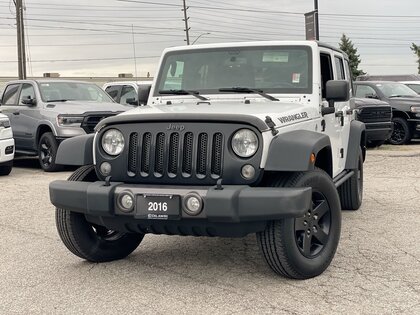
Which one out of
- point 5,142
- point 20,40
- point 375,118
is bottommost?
point 375,118

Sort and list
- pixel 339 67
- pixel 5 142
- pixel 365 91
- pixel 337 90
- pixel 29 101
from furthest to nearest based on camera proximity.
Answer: pixel 365 91
pixel 29 101
pixel 5 142
pixel 339 67
pixel 337 90

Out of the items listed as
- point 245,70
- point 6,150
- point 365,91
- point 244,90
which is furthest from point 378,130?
point 244,90

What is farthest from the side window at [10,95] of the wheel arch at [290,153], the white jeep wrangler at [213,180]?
the wheel arch at [290,153]

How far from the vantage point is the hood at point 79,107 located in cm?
1144

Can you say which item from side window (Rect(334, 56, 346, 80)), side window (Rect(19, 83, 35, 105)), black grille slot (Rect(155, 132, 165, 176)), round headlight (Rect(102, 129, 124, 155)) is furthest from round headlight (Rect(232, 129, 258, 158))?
side window (Rect(19, 83, 35, 105))

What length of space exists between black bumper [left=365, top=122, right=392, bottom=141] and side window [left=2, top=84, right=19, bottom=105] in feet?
26.5

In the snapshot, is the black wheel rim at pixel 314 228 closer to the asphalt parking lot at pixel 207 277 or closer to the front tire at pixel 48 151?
the asphalt parking lot at pixel 207 277

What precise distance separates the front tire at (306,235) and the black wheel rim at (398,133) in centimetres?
1184

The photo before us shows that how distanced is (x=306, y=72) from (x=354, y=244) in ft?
5.58

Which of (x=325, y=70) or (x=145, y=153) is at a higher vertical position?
(x=325, y=70)

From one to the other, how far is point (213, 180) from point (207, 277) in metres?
0.93

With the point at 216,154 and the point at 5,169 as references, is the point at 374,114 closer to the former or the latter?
the point at 5,169

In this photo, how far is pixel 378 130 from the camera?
1366 centimetres

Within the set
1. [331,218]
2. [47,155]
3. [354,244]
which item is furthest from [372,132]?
[331,218]
